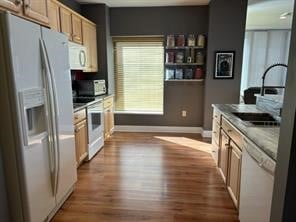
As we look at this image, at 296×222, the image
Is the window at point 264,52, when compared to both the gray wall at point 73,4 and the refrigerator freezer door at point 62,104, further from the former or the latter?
the refrigerator freezer door at point 62,104

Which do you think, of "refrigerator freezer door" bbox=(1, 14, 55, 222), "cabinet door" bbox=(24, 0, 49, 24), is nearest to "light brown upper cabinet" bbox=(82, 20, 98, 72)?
"cabinet door" bbox=(24, 0, 49, 24)

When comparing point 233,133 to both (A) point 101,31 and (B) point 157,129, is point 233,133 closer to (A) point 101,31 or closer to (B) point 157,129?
(B) point 157,129

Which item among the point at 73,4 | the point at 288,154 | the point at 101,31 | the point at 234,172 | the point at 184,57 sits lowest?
the point at 234,172

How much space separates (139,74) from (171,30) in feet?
3.80

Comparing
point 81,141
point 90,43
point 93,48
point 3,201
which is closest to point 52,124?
point 3,201

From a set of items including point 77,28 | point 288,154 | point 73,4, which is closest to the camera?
point 288,154

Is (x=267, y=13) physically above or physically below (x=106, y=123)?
above

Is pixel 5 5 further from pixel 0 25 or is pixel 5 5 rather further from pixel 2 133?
pixel 2 133

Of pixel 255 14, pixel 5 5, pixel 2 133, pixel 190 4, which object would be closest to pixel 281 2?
pixel 255 14

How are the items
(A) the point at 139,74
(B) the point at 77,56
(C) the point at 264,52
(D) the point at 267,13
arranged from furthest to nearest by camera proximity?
(C) the point at 264,52
(D) the point at 267,13
(A) the point at 139,74
(B) the point at 77,56

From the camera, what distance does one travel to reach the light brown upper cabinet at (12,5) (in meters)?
1.59

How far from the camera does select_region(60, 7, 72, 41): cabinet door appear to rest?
3.16 m

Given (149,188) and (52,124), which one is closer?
(52,124)

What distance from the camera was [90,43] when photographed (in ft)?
13.8
